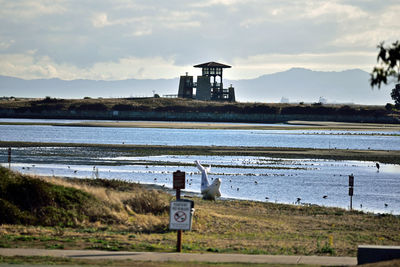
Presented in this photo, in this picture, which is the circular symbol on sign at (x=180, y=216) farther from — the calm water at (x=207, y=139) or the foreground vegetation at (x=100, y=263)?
the calm water at (x=207, y=139)

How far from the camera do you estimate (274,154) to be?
225 ft

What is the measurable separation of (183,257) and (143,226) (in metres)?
6.29

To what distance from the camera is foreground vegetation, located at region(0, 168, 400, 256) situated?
21.0 meters

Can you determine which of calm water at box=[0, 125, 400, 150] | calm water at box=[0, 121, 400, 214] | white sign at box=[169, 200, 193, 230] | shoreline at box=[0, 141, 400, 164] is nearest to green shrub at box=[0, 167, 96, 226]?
white sign at box=[169, 200, 193, 230]

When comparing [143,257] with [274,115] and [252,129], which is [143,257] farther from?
[274,115]

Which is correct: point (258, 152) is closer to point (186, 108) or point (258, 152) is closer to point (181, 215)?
point (181, 215)

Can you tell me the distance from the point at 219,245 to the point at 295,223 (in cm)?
749

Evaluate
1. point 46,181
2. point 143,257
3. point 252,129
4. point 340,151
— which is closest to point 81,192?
point 46,181

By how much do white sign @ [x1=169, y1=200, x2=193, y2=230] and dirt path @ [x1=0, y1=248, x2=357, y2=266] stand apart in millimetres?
952

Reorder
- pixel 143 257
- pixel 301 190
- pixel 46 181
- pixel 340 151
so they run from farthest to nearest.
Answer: pixel 340 151, pixel 301 190, pixel 46 181, pixel 143 257

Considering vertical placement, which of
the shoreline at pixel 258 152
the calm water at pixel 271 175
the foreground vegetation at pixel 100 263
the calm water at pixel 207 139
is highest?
the calm water at pixel 207 139

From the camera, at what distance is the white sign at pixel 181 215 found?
1991cm

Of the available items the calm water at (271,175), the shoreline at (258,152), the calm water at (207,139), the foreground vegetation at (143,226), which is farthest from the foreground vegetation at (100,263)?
the calm water at (207,139)

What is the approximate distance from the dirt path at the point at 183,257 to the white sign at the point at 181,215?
0.95 metres
